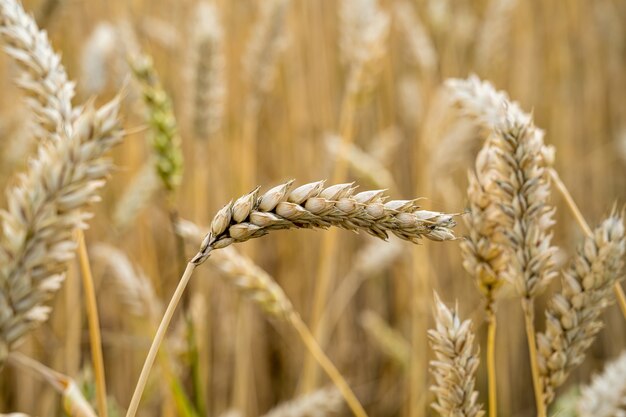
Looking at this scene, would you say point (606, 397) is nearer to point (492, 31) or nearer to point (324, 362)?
point (324, 362)

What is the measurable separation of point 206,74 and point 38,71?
2.02ft

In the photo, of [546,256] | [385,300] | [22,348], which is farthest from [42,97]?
[385,300]

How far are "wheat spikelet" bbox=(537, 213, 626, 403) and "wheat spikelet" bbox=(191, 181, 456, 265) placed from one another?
18 cm

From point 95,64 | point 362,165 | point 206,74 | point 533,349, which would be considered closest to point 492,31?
point 362,165

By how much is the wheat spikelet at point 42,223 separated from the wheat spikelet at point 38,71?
183 mm

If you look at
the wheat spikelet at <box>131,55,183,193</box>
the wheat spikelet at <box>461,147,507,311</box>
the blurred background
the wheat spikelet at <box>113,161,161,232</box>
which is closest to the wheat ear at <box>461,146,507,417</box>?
the wheat spikelet at <box>461,147,507,311</box>

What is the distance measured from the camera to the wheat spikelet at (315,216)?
0.46 metres

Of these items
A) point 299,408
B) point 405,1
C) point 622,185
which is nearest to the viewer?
point 299,408

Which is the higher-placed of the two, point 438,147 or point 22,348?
point 438,147

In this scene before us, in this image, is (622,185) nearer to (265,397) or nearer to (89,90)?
(265,397)

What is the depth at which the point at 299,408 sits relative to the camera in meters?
1.01

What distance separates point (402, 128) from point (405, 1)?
1.35 ft

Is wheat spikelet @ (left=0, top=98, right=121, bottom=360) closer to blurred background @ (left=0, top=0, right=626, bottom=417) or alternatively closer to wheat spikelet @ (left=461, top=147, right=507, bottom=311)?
wheat spikelet @ (left=461, top=147, right=507, bottom=311)

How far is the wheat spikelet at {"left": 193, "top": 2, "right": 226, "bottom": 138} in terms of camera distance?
1.16 m
